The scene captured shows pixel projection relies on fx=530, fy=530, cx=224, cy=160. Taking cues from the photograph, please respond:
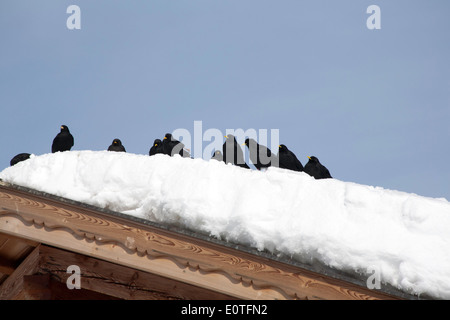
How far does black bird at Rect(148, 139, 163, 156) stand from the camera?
1280 cm

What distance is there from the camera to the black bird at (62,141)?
42.5 feet

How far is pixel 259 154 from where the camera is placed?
461 inches

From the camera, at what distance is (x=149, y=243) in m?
4.19

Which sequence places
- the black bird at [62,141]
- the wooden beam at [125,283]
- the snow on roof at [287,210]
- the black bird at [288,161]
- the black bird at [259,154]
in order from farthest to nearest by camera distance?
the black bird at [62,141] → the black bird at [259,154] → the black bird at [288,161] → the wooden beam at [125,283] → the snow on roof at [287,210]

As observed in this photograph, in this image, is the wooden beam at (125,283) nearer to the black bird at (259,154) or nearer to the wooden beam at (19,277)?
the wooden beam at (19,277)

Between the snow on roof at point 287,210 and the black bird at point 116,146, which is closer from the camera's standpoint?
the snow on roof at point 287,210

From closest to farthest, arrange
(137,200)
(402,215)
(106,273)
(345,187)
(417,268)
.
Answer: (417,268)
(402,215)
(345,187)
(137,200)
(106,273)

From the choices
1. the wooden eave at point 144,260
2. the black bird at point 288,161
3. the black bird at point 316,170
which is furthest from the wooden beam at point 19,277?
the black bird at point 288,161

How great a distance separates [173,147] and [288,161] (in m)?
3.31

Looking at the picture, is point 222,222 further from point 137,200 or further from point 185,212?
point 137,200

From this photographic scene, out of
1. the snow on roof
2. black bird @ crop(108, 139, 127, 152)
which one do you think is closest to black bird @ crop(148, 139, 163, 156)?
black bird @ crop(108, 139, 127, 152)

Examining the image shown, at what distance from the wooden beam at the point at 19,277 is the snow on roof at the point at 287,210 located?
81 cm
